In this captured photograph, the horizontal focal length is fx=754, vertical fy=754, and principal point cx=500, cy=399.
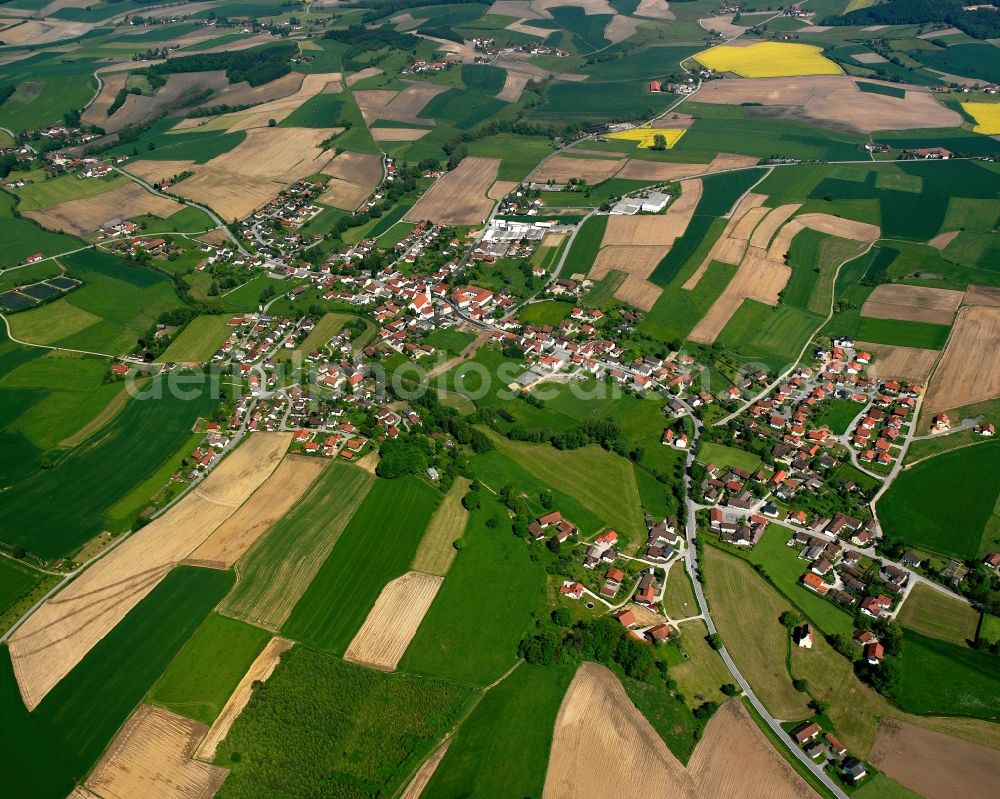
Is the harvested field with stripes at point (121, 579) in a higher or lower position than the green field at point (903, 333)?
higher

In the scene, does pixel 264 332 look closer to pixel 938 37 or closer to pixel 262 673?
pixel 262 673

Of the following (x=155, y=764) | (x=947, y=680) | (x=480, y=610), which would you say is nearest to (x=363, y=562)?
(x=480, y=610)

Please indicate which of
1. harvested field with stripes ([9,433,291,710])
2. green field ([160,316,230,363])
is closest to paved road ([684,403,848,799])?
harvested field with stripes ([9,433,291,710])

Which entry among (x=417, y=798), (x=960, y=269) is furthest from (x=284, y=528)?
(x=960, y=269)

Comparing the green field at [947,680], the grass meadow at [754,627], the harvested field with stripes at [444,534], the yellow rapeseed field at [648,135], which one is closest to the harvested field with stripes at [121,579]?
the harvested field with stripes at [444,534]

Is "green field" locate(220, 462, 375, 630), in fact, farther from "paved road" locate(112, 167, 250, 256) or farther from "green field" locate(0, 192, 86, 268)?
"green field" locate(0, 192, 86, 268)

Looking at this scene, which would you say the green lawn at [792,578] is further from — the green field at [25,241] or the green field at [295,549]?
the green field at [25,241]

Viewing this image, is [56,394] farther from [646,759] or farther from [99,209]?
[646,759]
